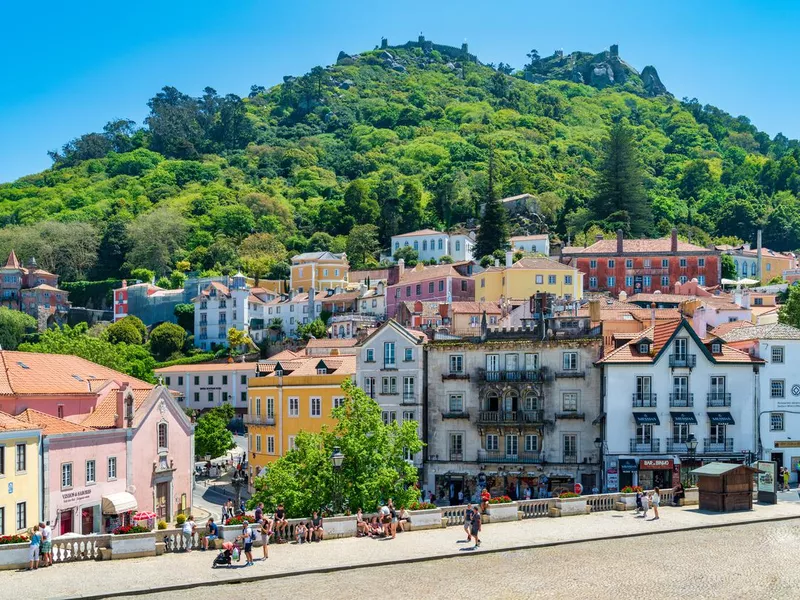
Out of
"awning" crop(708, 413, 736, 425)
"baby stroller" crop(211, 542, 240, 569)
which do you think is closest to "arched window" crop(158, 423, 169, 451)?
"baby stroller" crop(211, 542, 240, 569)

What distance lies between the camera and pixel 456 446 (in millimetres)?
59031

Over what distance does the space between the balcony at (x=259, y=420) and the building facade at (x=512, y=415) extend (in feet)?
38.0

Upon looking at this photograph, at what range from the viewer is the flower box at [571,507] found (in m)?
41.3

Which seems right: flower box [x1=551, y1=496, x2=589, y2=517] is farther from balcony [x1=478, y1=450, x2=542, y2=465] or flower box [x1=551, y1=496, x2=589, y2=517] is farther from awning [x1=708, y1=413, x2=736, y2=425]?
balcony [x1=478, y1=450, x2=542, y2=465]

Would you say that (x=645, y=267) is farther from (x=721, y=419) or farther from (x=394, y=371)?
(x=721, y=419)

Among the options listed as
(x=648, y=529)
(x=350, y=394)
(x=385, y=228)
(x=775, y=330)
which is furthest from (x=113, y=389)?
(x=385, y=228)

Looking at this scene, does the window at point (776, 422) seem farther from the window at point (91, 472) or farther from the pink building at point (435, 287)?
the pink building at point (435, 287)

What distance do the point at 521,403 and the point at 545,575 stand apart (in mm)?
26493

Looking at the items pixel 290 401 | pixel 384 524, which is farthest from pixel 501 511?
pixel 290 401

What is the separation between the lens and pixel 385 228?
16762 centimetres

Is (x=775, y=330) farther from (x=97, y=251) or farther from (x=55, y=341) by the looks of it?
(x=97, y=251)

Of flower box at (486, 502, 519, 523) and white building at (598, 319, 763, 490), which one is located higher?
white building at (598, 319, 763, 490)

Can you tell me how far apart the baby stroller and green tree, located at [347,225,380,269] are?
120 m

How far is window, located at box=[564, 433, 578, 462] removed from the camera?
56.8 m
